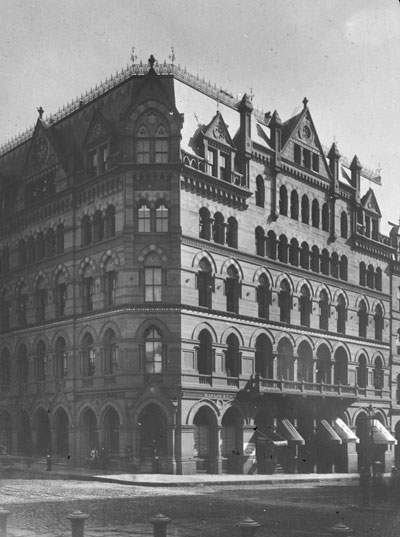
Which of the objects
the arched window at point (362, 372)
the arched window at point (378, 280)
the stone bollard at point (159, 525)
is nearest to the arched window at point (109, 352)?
the arched window at point (362, 372)

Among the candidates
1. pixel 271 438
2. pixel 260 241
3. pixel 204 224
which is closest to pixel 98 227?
pixel 204 224

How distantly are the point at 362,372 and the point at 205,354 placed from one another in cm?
1702

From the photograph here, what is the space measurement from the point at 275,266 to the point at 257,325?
4064 millimetres

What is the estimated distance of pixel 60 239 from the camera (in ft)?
151

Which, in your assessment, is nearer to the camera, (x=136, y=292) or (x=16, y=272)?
(x=136, y=292)

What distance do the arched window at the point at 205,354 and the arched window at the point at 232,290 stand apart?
2553mm

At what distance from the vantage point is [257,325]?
44.8 metres

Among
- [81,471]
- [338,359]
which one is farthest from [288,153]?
[81,471]

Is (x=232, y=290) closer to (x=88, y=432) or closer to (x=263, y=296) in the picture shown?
(x=263, y=296)

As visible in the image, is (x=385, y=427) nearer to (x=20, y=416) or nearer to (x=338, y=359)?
(x=338, y=359)

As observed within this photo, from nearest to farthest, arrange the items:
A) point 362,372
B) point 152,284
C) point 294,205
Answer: point 152,284 → point 294,205 → point 362,372

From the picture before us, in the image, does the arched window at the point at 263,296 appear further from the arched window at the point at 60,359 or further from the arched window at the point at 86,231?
the arched window at the point at 60,359

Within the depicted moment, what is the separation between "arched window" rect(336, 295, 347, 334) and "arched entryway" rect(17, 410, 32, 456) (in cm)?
2099

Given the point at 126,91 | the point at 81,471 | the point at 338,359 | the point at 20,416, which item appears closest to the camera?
the point at 81,471
